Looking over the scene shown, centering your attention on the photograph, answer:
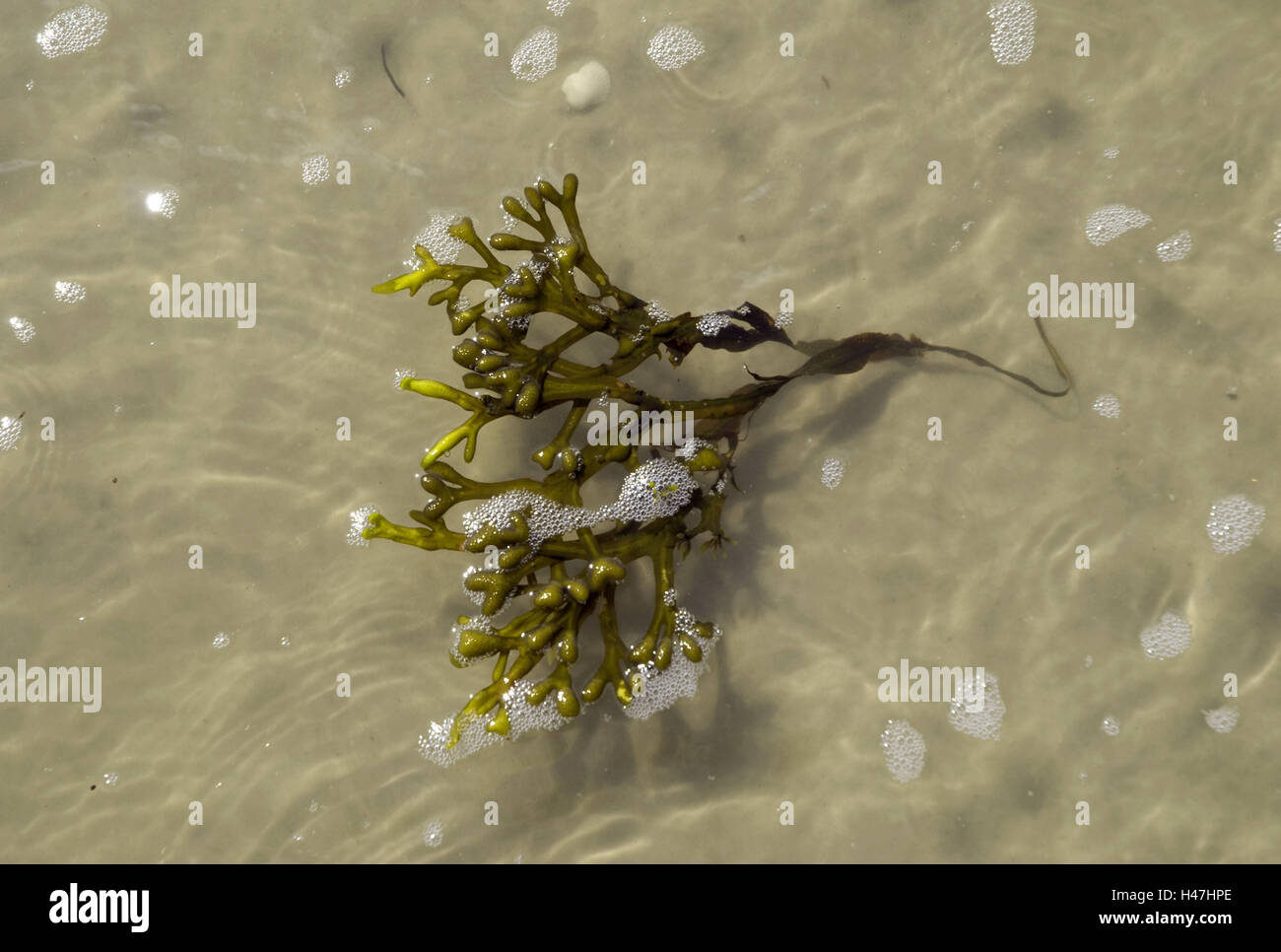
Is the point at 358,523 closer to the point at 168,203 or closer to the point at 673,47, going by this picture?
the point at 168,203

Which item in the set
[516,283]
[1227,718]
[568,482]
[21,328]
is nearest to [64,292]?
[21,328]

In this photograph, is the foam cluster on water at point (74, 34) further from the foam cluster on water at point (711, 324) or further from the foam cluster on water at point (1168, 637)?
the foam cluster on water at point (1168, 637)

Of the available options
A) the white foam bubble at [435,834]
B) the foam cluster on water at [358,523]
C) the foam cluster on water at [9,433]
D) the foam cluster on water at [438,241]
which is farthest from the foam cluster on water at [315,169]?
the white foam bubble at [435,834]

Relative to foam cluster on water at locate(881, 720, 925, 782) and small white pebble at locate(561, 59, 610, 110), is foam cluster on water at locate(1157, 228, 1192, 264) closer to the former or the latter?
foam cluster on water at locate(881, 720, 925, 782)

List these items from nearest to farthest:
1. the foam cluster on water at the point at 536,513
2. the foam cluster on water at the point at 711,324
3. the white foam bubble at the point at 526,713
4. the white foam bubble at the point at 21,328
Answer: the foam cluster on water at the point at 536,513 < the foam cluster on water at the point at 711,324 < the white foam bubble at the point at 526,713 < the white foam bubble at the point at 21,328

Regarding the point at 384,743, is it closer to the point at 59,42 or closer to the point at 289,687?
the point at 289,687

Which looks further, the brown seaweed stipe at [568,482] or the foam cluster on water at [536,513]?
the foam cluster on water at [536,513]
